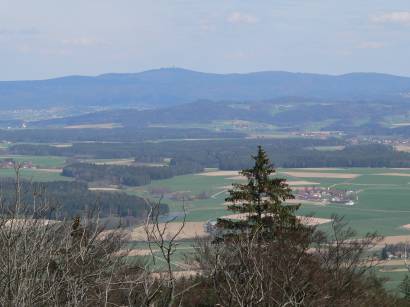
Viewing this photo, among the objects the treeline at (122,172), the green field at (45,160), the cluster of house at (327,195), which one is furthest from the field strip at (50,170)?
the cluster of house at (327,195)

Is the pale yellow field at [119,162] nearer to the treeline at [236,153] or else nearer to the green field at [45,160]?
the treeline at [236,153]

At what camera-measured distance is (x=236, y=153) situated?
17288cm

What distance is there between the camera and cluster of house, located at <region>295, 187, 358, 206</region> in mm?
98062

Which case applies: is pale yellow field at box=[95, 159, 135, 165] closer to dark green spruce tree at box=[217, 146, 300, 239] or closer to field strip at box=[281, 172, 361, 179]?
field strip at box=[281, 172, 361, 179]

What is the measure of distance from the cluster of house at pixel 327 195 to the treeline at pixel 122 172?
96.4 ft

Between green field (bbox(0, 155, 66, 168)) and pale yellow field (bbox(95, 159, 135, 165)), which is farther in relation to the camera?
pale yellow field (bbox(95, 159, 135, 165))

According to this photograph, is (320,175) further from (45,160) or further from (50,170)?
(45,160)

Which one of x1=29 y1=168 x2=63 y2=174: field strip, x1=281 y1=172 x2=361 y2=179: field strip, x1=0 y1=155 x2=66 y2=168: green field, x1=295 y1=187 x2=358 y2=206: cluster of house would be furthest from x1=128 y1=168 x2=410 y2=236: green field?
→ x1=0 y1=155 x2=66 y2=168: green field

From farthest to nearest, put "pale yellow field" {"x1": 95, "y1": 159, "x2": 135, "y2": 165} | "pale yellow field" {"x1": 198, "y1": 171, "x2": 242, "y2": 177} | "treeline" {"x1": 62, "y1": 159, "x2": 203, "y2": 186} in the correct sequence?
"pale yellow field" {"x1": 95, "y1": 159, "x2": 135, "y2": 165}
"pale yellow field" {"x1": 198, "y1": 171, "x2": 242, "y2": 177}
"treeline" {"x1": 62, "y1": 159, "x2": 203, "y2": 186}

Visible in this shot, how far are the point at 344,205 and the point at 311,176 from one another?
36.1 metres

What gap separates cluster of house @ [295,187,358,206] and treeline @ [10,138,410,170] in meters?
41.8

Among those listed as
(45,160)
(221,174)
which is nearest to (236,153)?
(221,174)

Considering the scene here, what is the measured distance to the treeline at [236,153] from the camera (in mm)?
152875

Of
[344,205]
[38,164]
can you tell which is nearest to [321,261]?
[344,205]
